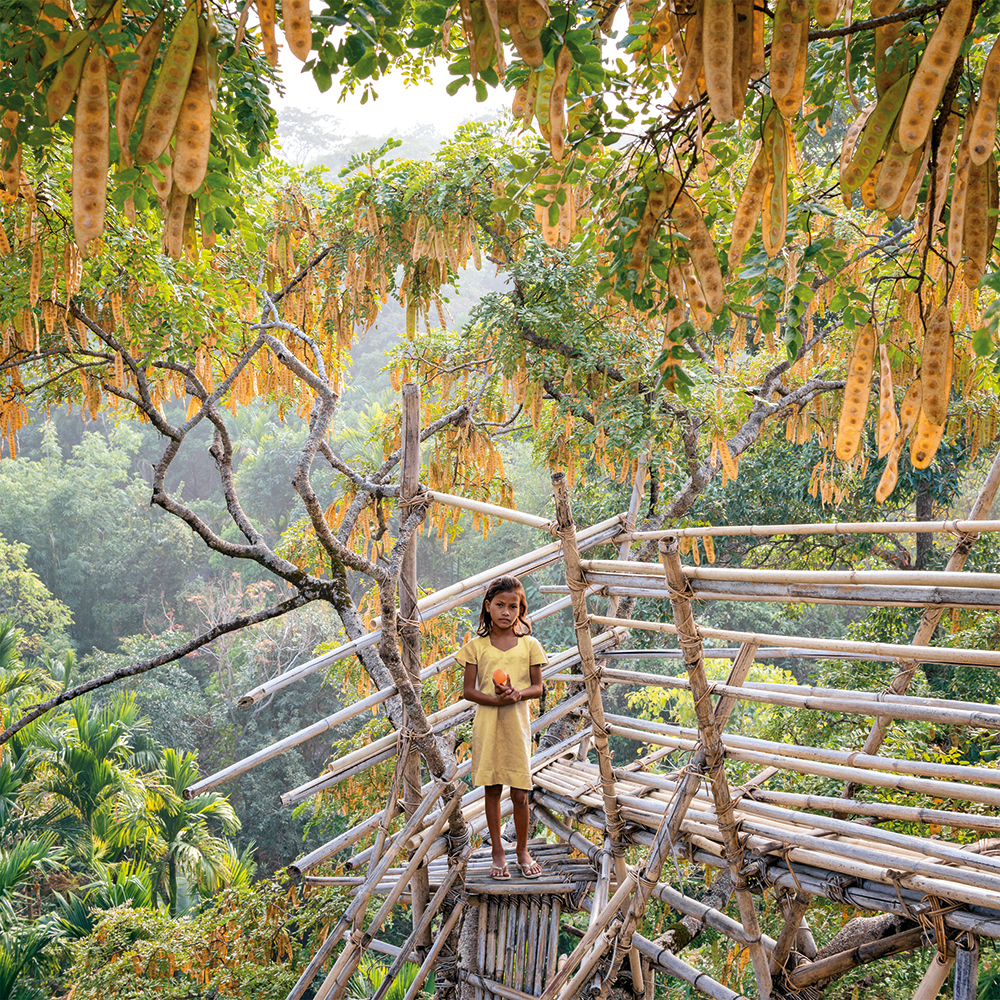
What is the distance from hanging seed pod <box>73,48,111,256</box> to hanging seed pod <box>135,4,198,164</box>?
4cm

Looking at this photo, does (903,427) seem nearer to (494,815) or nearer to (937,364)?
(937,364)

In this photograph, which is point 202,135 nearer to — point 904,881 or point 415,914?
point 904,881

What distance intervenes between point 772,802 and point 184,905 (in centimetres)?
693

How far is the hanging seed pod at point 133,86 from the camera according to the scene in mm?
836

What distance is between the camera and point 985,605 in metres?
1.18

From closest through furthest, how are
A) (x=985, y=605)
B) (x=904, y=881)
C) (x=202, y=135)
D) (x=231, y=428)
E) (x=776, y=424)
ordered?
(x=202, y=135) → (x=985, y=605) → (x=904, y=881) → (x=776, y=424) → (x=231, y=428)

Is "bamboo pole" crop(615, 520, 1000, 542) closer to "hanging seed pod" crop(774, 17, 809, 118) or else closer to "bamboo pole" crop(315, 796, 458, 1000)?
"hanging seed pod" crop(774, 17, 809, 118)

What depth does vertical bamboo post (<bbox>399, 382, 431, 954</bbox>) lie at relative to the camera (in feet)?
7.16

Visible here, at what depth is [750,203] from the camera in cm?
114

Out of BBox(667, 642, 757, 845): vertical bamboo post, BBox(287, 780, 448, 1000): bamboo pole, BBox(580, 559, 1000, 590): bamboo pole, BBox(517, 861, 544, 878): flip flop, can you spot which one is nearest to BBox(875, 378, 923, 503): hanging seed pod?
BBox(580, 559, 1000, 590): bamboo pole

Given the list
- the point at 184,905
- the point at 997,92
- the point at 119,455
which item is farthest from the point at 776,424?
the point at 119,455

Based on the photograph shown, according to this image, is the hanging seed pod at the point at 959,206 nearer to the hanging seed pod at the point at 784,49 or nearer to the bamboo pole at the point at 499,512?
the hanging seed pod at the point at 784,49

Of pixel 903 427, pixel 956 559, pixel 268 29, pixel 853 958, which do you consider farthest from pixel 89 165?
pixel 956 559

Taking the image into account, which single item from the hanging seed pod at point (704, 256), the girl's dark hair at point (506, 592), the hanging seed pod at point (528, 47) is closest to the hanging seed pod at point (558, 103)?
the hanging seed pod at point (528, 47)
